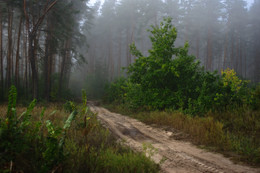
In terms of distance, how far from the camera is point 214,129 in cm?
561

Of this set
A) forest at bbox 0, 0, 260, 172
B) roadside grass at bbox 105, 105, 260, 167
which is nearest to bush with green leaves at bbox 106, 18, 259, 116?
forest at bbox 0, 0, 260, 172

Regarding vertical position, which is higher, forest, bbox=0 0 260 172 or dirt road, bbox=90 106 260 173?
forest, bbox=0 0 260 172

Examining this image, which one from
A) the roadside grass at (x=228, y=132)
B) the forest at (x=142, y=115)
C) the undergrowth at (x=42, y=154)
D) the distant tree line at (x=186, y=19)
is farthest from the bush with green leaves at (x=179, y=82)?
the distant tree line at (x=186, y=19)

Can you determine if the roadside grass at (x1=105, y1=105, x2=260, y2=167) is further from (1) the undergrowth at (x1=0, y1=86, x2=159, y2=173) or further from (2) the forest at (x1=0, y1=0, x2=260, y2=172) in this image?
(1) the undergrowth at (x1=0, y1=86, x2=159, y2=173)

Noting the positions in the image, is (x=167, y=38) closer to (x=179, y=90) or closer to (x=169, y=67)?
(x=169, y=67)

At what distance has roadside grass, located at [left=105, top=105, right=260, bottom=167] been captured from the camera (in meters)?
4.42

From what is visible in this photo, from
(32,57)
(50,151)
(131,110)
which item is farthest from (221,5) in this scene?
(50,151)

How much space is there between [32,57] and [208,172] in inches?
530

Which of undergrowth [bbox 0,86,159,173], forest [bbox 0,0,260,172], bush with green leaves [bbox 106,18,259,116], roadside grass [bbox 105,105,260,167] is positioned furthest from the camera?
bush with green leaves [bbox 106,18,259,116]

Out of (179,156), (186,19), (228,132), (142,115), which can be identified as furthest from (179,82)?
(186,19)

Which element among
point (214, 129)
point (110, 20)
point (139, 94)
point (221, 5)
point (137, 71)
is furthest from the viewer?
point (110, 20)

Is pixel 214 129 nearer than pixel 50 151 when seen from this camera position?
No

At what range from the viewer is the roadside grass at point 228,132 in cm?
442

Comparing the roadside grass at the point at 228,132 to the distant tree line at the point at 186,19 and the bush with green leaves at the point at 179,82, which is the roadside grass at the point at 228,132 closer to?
the bush with green leaves at the point at 179,82
